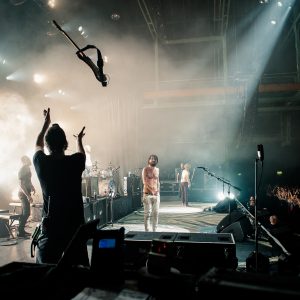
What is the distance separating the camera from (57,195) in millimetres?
2363

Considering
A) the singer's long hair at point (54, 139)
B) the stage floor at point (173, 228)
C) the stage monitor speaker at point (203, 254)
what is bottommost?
the stage floor at point (173, 228)

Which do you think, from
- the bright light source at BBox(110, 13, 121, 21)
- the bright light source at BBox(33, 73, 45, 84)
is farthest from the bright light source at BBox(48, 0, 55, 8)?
the bright light source at BBox(110, 13, 121, 21)

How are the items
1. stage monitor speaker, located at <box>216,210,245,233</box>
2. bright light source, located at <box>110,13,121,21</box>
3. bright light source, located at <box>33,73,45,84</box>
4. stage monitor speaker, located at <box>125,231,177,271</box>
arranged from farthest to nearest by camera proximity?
bright light source, located at <box>110,13,121,21</box> → bright light source, located at <box>33,73,45,84</box> → stage monitor speaker, located at <box>216,210,245,233</box> → stage monitor speaker, located at <box>125,231,177,271</box>

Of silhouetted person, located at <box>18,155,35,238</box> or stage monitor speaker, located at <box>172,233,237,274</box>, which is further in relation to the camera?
silhouetted person, located at <box>18,155,35,238</box>

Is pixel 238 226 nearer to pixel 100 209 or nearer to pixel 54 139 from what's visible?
pixel 100 209

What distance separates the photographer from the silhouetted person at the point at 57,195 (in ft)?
7.49

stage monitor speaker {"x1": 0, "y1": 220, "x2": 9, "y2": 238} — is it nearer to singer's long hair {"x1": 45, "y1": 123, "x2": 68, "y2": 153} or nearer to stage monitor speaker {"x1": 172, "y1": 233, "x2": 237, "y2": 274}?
singer's long hair {"x1": 45, "y1": 123, "x2": 68, "y2": 153}

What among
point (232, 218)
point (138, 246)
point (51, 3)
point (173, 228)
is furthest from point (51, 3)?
point (138, 246)

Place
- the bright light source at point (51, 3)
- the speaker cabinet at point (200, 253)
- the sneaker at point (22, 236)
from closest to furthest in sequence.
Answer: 1. the speaker cabinet at point (200, 253)
2. the sneaker at point (22, 236)
3. the bright light source at point (51, 3)

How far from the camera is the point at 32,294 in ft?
3.97

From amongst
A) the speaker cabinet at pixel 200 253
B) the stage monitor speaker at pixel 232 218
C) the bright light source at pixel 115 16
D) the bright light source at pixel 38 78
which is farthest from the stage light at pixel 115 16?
the speaker cabinet at pixel 200 253

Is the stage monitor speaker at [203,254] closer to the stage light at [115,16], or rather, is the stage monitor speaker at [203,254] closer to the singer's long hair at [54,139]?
the singer's long hair at [54,139]

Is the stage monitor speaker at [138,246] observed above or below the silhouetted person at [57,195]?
below

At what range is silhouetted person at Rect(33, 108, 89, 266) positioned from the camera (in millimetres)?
2283
